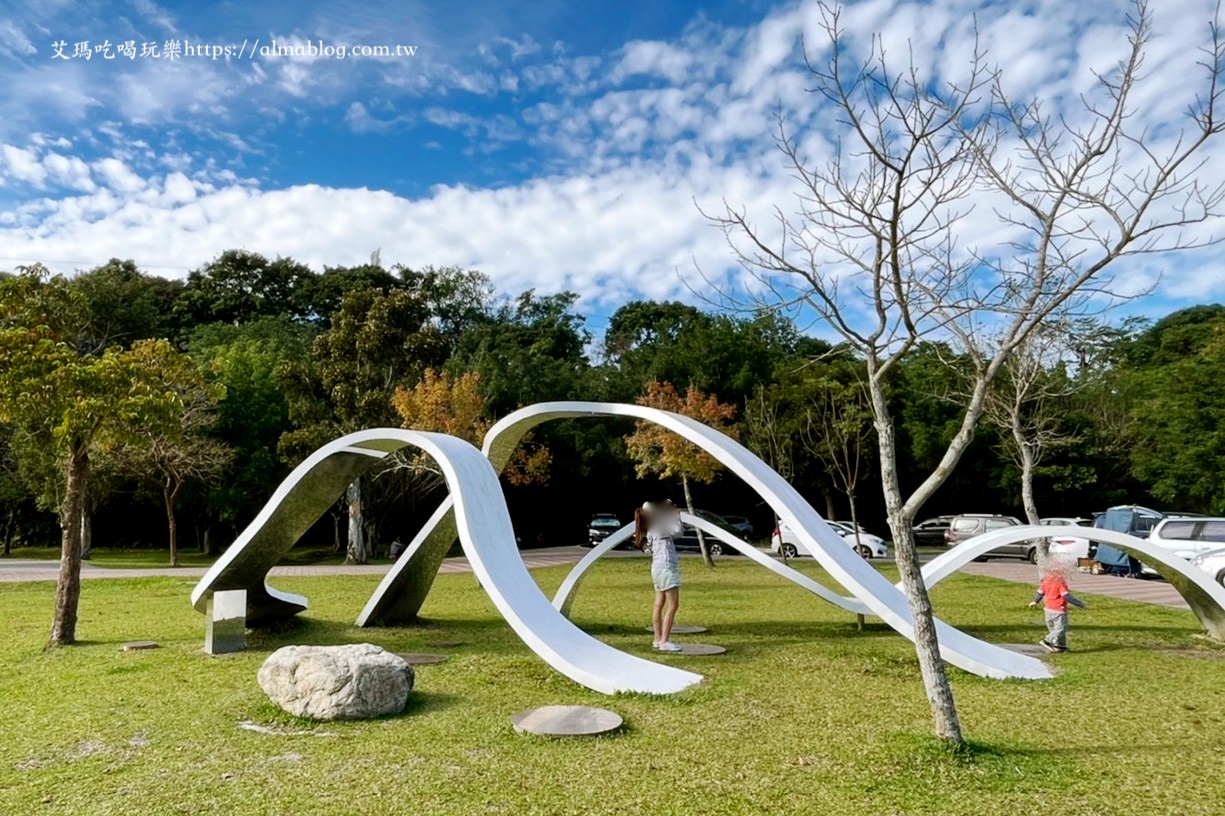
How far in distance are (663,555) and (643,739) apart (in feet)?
10.6

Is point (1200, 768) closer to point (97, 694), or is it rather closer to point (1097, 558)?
point (97, 694)

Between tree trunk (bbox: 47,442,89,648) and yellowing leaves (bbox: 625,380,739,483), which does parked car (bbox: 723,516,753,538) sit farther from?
tree trunk (bbox: 47,442,89,648)

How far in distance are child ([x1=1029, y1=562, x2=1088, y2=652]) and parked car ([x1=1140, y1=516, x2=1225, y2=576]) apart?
10.1m

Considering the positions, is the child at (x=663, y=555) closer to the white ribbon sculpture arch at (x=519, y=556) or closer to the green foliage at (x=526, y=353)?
the white ribbon sculpture arch at (x=519, y=556)

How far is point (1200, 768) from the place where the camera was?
4.94 meters

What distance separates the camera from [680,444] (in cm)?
2073

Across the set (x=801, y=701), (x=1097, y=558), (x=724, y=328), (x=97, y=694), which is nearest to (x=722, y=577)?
(x=1097, y=558)

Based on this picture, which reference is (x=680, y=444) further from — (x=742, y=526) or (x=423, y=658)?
(x=423, y=658)

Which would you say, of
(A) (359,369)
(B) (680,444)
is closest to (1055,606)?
(B) (680,444)

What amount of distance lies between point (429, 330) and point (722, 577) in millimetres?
11134

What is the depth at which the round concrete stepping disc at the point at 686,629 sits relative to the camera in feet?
33.8

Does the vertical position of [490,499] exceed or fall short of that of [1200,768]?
it exceeds it

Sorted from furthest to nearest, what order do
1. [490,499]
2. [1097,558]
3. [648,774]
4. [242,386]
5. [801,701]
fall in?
[242,386] → [1097,558] → [490,499] → [801,701] → [648,774]

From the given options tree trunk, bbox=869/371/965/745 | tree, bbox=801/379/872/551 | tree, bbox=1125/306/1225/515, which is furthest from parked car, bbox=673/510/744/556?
tree trunk, bbox=869/371/965/745
